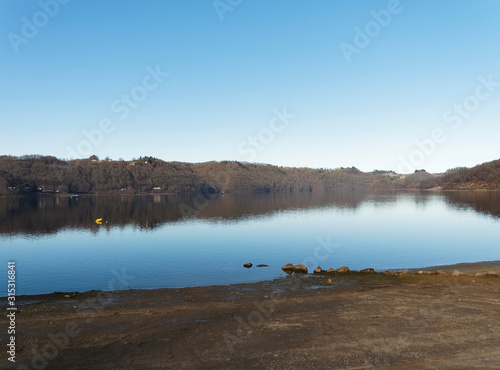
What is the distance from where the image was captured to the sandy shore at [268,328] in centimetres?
1139

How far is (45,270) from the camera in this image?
32.1 meters

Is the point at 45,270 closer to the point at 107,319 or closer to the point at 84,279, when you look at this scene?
the point at 84,279

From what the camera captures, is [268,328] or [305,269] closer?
[268,328]

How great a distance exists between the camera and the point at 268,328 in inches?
565

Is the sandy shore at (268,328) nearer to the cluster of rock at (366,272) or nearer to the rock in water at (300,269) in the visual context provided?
the cluster of rock at (366,272)
